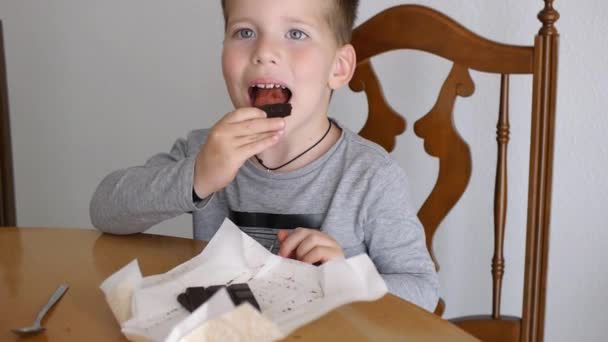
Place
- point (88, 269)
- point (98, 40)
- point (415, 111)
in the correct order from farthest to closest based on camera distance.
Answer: point (98, 40)
point (415, 111)
point (88, 269)

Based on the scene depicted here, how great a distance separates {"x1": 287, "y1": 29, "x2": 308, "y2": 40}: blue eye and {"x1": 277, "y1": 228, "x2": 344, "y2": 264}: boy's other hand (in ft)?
1.15

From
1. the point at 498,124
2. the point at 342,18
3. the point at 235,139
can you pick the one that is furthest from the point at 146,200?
the point at 498,124

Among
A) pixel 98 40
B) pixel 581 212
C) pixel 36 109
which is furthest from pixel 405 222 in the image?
pixel 36 109

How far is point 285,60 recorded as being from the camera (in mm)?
997

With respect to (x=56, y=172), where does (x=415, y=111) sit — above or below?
above

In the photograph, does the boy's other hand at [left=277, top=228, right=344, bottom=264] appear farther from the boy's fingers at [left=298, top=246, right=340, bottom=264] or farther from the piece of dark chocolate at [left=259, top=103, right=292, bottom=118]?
the piece of dark chocolate at [left=259, top=103, right=292, bottom=118]

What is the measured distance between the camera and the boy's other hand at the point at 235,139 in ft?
2.78

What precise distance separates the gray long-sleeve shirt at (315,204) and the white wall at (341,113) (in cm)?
44

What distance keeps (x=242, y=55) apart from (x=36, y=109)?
3.74ft

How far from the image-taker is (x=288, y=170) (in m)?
1.11

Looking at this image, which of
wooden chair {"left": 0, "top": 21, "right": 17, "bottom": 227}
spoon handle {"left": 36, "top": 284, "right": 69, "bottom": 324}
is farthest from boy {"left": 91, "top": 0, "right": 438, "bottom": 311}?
wooden chair {"left": 0, "top": 21, "right": 17, "bottom": 227}

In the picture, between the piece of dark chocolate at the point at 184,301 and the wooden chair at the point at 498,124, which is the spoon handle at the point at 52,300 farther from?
the wooden chair at the point at 498,124

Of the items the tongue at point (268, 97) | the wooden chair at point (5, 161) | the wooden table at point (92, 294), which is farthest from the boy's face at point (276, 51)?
the wooden chair at point (5, 161)

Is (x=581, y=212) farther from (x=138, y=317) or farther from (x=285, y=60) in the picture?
(x=138, y=317)
